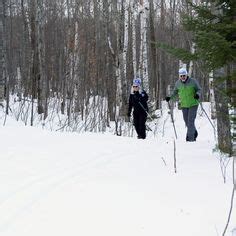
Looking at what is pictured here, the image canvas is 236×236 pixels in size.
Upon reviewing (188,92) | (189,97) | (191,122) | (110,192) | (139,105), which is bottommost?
(110,192)

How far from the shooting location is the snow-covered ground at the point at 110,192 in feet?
10.5

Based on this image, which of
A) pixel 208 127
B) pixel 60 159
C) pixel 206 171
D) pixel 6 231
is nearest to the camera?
pixel 6 231

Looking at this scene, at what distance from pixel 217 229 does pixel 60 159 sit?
291 cm

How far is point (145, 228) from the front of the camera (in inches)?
124

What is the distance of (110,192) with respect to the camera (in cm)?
400

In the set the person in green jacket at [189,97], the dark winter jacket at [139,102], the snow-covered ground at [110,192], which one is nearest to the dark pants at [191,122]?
the person in green jacket at [189,97]

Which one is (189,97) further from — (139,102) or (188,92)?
(139,102)

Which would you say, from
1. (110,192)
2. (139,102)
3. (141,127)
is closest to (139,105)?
(139,102)

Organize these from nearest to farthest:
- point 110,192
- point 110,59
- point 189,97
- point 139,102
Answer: point 110,192
point 189,97
point 139,102
point 110,59

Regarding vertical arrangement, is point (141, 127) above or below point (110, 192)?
above

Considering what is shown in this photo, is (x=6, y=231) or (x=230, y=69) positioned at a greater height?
(x=230, y=69)

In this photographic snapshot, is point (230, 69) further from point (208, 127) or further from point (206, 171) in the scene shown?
point (208, 127)

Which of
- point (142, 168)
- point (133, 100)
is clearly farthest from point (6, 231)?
point (133, 100)

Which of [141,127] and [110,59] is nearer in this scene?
[141,127]
